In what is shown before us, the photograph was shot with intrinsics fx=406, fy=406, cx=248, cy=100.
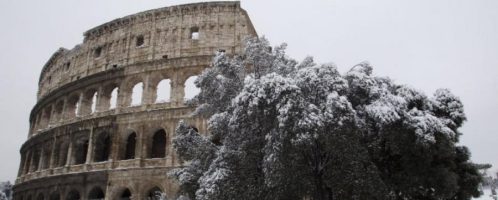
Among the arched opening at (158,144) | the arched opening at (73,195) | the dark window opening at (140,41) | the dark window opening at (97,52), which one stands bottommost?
the arched opening at (73,195)

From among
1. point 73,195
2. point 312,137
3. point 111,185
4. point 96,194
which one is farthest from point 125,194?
point 312,137

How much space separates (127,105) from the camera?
909 inches

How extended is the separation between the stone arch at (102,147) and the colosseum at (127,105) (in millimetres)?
58

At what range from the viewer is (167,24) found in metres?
24.4

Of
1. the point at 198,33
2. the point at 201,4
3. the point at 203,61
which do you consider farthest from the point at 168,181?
the point at 201,4

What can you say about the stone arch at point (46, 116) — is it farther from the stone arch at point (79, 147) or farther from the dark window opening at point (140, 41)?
the dark window opening at point (140, 41)

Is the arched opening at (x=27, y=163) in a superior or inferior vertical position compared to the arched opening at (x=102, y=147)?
superior

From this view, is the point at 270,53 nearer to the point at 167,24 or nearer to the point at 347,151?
the point at 347,151

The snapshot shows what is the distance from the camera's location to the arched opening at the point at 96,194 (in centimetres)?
2178

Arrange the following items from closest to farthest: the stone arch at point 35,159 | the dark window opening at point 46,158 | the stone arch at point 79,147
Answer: the stone arch at point 79,147, the dark window opening at point 46,158, the stone arch at point 35,159

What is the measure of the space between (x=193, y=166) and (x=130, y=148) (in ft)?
36.6

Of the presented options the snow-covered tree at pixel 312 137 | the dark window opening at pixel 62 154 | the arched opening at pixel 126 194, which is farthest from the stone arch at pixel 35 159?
the snow-covered tree at pixel 312 137

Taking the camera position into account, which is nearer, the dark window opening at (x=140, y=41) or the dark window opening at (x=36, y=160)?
the dark window opening at (x=140, y=41)

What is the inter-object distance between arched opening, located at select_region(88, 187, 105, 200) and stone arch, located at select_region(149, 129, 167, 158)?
366cm
